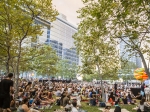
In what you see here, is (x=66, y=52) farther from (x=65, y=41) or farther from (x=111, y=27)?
(x=111, y=27)

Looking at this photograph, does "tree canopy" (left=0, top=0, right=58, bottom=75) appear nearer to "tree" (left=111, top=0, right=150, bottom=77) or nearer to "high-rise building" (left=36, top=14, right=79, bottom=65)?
"tree" (left=111, top=0, right=150, bottom=77)

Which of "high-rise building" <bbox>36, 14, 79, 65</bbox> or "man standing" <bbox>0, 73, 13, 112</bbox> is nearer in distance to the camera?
"man standing" <bbox>0, 73, 13, 112</bbox>

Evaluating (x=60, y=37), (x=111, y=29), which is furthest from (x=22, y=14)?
(x=60, y=37)

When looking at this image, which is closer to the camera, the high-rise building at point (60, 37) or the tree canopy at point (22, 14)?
the tree canopy at point (22, 14)

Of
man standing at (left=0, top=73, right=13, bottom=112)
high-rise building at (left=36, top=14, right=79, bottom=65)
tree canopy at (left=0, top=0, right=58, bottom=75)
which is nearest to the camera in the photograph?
man standing at (left=0, top=73, right=13, bottom=112)

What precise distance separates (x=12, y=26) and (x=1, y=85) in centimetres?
762

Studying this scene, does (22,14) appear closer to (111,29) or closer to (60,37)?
(111,29)

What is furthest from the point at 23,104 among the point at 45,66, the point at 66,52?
the point at 66,52

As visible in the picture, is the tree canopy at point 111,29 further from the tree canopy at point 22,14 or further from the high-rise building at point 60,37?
the high-rise building at point 60,37

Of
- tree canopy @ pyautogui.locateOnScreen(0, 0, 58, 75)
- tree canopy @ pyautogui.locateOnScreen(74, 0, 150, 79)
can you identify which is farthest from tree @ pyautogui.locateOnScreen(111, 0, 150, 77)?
tree canopy @ pyautogui.locateOnScreen(0, 0, 58, 75)

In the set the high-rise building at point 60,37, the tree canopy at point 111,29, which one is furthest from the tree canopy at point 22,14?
the high-rise building at point 60,37

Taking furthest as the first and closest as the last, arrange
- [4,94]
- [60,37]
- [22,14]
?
[60,37] < [22,14] < [4,94]

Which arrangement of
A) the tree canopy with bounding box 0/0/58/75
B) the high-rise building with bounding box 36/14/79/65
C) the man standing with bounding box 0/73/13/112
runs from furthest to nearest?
the high-rise building with bounding box 36/14/79/65
the tree canopy with bounding box 0/0/58/75
the man standing with bounding box 0/73/13/112

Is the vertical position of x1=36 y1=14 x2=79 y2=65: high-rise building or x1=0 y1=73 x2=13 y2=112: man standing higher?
x1=36 y1=14 x2=79 y2=65: high-rise building
